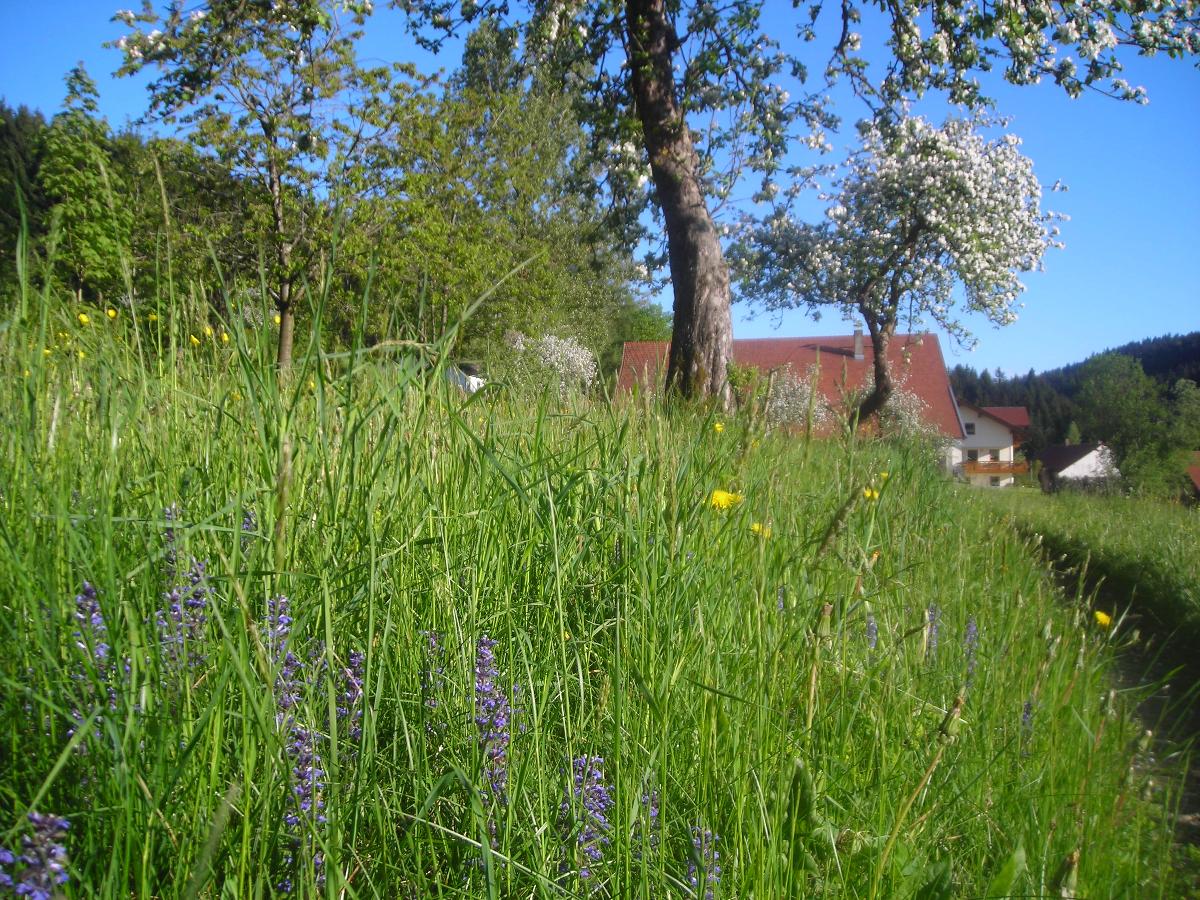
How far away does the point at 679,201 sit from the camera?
9.14 m

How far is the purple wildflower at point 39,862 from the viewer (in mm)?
786

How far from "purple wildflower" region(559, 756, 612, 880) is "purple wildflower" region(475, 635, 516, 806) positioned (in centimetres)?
11

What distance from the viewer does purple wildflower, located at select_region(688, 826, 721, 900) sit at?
121 centimetres

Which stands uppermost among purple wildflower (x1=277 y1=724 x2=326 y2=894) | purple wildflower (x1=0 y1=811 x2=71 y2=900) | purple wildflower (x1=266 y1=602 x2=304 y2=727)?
purple wildflower (x1=266 y1=602 x2=304 y2=727)

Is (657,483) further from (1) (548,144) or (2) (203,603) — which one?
(1) (548,144)

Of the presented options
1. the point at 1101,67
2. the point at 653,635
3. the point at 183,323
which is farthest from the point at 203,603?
the point at 1101,67

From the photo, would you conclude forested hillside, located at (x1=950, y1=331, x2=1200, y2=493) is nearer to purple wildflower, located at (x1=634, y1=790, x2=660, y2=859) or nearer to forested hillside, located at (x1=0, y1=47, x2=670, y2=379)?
forested hillside, located at (x1=0, y1=47, x2=670, y2=379)

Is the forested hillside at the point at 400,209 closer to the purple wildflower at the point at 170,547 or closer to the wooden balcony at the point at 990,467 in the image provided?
the purple wildflower at the point at 170,547

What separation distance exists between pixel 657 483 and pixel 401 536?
0.54 metres

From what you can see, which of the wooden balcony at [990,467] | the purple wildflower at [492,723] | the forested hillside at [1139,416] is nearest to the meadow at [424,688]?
the purple wildflower at [492,723]

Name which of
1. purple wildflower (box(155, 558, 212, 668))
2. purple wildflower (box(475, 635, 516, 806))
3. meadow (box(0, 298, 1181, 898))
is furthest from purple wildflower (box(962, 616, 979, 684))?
purple wildflower (box(155, 558, 212, 668))

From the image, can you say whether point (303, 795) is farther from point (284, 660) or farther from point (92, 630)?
point (92, 630)

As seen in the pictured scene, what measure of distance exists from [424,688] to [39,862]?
690mm

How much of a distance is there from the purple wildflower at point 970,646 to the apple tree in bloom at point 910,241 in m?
18.9
